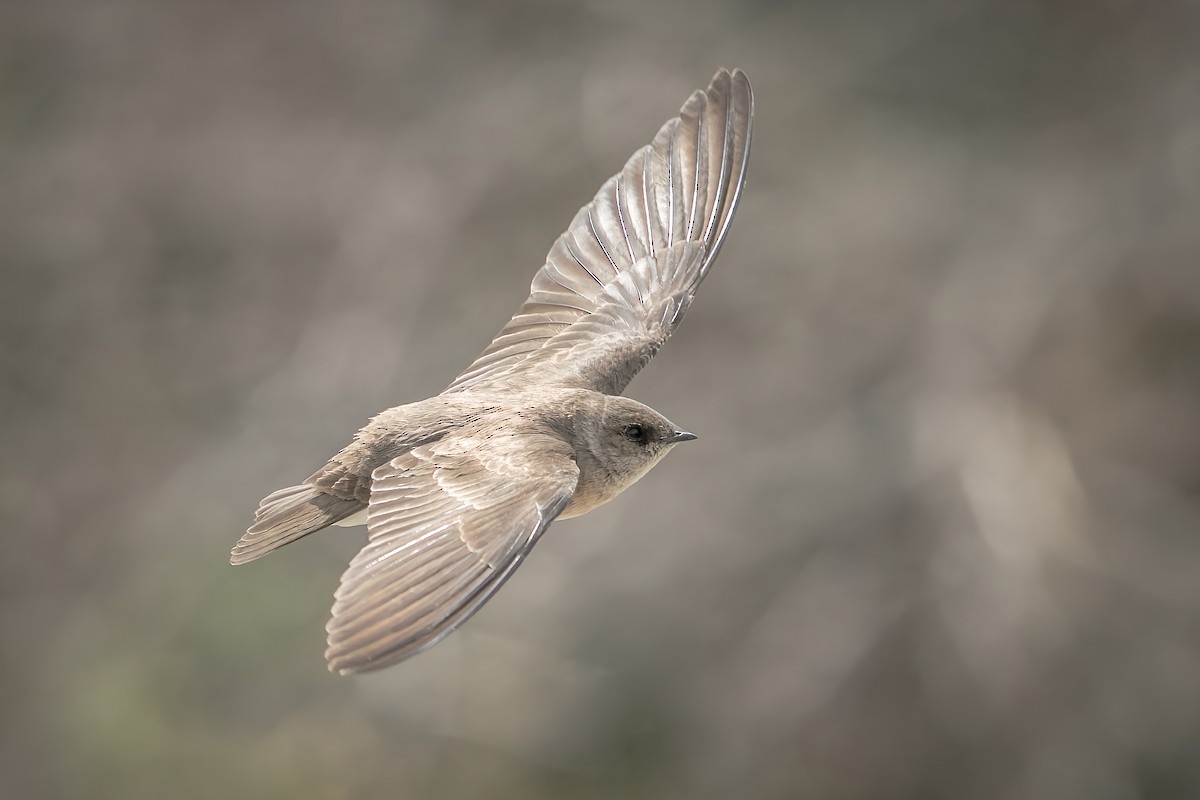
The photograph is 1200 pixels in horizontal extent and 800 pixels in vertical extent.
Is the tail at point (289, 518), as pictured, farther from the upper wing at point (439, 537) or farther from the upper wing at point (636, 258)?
the upper wing at point (636, 258)

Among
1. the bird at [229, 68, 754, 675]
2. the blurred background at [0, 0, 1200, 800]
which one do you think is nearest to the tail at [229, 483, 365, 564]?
the bird at [229, 68, 754, 675]

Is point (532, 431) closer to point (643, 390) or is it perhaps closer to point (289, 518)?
point (289, 518)

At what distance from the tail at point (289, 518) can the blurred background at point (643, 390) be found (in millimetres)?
3954

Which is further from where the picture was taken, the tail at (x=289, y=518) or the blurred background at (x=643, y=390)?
the blurred background at (x=643, y=390)

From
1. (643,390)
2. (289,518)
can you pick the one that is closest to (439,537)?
(289,518)

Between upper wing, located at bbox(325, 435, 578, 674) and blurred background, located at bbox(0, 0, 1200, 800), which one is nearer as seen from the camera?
upper wing, located at bbox(325, 435, 578, 674)

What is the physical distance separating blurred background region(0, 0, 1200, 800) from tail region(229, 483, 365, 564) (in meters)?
3.95

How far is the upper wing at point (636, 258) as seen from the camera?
4102mm

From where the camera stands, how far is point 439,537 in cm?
307

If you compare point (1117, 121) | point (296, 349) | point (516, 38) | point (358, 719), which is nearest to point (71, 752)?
point (358, 719)

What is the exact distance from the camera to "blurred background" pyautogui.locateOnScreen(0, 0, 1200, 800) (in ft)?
23.1

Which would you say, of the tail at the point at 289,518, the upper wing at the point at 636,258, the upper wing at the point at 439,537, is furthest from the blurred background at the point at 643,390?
the upper wing at the point at 439,537

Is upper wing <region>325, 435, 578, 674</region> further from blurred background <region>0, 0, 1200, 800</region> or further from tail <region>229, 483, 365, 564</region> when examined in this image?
blurred background <region>0, 0, 1200, 800</region>

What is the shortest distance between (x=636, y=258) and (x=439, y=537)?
165cm
